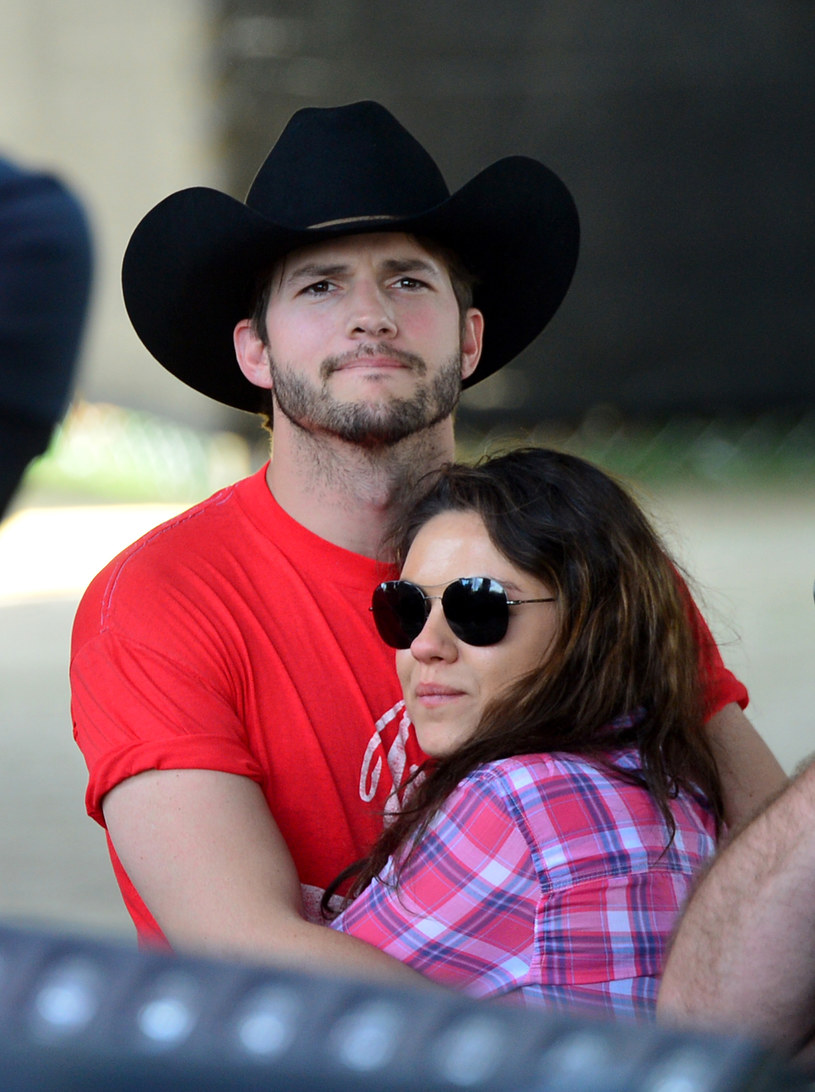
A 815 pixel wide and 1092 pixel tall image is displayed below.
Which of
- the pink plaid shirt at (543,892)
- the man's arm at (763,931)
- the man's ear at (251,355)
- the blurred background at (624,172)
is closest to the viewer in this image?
the man's arm at (763,931)

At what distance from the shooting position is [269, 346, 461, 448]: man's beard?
2174mm

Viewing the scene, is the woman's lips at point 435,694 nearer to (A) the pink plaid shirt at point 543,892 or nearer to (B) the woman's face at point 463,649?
(B) the woman's face at point 463,649

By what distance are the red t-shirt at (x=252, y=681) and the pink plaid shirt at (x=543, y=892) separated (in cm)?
37

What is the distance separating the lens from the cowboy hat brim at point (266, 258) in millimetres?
2248

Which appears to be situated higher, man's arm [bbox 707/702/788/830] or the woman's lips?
the woman's lips

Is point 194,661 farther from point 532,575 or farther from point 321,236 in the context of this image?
point 321,236

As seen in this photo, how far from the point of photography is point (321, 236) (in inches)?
87.8

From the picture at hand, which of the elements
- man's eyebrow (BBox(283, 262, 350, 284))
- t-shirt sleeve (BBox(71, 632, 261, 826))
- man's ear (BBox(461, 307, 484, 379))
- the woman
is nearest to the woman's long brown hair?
the woman

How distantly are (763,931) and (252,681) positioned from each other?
948 mm

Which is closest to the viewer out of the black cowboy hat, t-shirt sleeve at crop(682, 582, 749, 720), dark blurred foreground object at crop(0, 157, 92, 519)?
dark blurred foreground object at crop(0, 157, 92, 519)

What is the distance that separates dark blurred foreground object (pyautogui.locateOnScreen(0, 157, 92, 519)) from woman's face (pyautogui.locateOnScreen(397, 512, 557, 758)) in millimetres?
851

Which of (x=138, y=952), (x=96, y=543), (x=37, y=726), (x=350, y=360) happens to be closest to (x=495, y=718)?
(x=350, y=360)

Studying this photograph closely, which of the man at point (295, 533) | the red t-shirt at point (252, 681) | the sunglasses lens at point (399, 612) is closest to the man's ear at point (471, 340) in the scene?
the man at point (295, 533)

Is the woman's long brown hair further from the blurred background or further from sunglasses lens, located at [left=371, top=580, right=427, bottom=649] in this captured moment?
the blurred background
